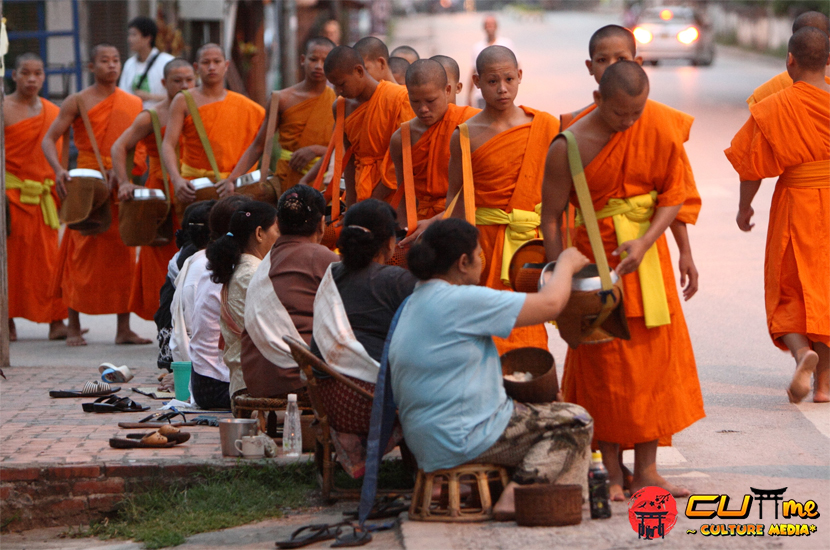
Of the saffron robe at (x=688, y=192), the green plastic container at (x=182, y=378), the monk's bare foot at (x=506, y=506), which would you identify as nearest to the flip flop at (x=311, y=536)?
the monk's bare foot at (x=506, y=506)

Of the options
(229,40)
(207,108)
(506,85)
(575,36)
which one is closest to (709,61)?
A: (575,36)

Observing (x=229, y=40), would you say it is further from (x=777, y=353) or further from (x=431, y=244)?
(x=431, y=244)

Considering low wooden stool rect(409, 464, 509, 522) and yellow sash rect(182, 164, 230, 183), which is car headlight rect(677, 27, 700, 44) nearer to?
yellow sash rect(182, 164, 230, 183)

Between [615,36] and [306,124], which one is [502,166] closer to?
[615,36]

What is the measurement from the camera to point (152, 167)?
29.3ft

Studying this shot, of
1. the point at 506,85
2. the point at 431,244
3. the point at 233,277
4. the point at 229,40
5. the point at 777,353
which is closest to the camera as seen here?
the point at 431,244

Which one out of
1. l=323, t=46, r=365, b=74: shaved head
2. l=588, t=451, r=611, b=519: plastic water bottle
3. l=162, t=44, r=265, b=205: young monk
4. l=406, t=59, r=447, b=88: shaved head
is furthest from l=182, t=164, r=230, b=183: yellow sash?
l=588, t=451, r=611, b=519: plastic water bottle

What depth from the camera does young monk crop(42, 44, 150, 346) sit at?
8953 mm

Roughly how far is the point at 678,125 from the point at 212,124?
15.6 ft

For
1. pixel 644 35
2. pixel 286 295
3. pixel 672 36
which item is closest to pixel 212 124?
pixel 286 295

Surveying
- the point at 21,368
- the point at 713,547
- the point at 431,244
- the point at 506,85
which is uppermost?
the point at 506,85

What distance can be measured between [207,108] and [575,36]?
3616cm

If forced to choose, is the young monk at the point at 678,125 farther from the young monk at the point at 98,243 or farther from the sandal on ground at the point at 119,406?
the young monk at the point at 98,243

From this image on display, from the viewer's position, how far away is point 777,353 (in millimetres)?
7578
